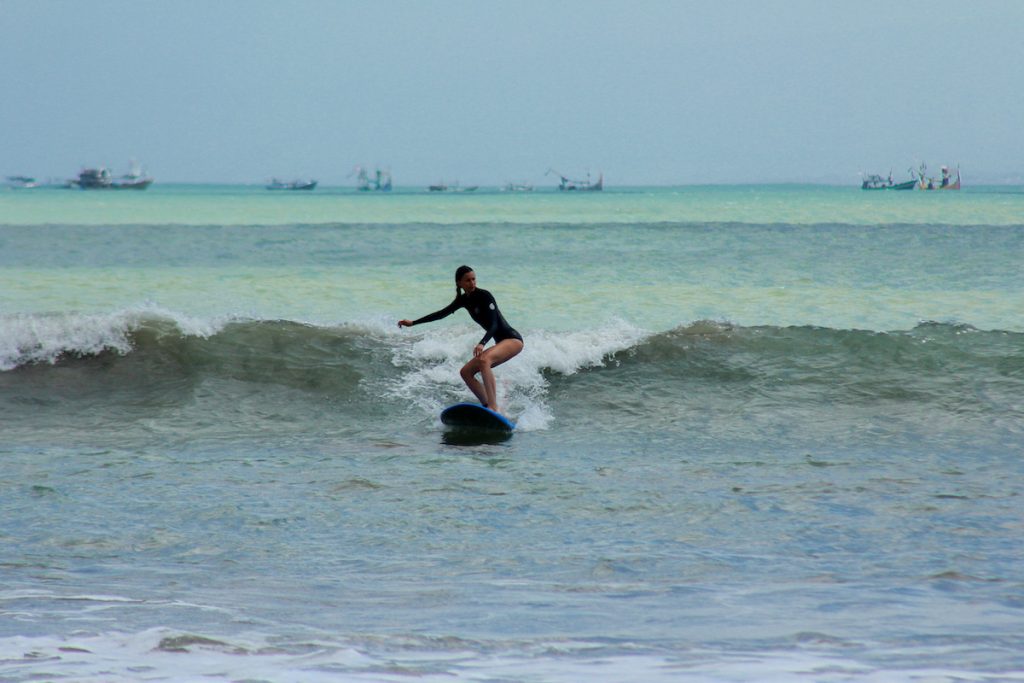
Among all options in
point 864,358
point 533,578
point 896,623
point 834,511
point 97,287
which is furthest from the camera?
point 97,287

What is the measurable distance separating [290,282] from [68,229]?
76.6ft

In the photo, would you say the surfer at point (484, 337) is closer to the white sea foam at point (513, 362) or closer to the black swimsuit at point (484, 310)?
the black swimsuit at point (484, 310)

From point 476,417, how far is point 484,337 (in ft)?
3.03

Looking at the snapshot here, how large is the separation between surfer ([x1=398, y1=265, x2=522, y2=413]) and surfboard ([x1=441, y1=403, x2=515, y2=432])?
19 cm

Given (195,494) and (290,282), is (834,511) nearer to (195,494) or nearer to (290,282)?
(195,494)

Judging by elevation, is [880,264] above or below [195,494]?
above

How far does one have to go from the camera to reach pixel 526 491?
28.7 feet

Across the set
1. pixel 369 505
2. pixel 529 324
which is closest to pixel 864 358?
pixel 529 324

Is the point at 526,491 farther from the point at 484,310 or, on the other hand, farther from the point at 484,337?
the point at 484,310

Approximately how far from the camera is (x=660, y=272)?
28.4 meters

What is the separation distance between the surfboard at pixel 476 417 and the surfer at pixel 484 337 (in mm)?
186

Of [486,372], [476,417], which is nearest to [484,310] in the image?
[486,372]

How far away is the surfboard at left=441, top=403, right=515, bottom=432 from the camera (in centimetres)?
1136

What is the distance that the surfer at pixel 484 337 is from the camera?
37.9 feet
